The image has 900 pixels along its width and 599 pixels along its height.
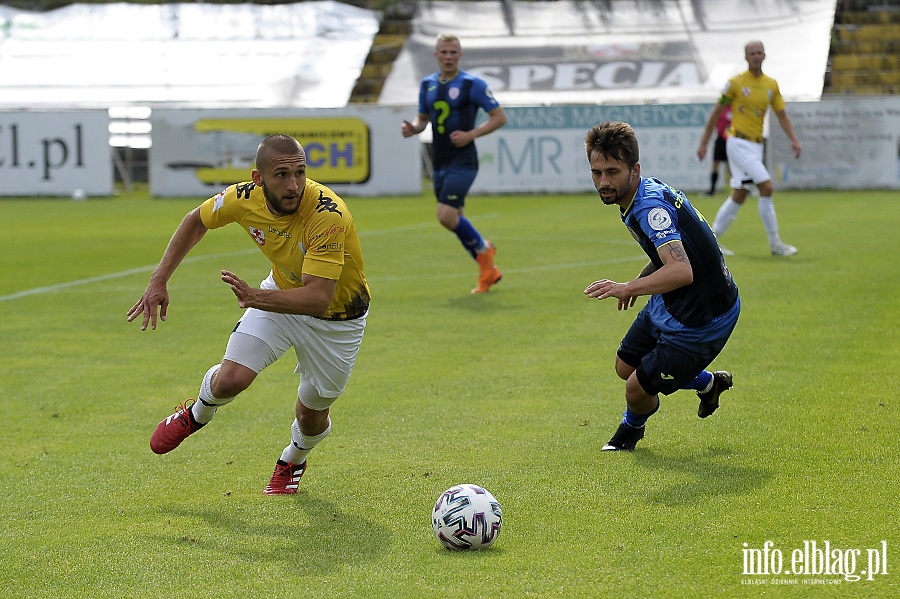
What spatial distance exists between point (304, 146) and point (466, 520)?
22.2m

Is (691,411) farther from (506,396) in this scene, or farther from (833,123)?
(833,123)

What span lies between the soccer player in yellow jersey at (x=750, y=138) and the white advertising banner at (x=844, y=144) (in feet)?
39.0

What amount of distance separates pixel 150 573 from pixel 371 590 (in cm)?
87

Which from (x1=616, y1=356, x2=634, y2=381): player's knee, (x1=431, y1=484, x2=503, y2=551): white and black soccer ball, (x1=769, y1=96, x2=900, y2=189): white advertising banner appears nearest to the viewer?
(x1=431, y1=484, x2=503, y2=551): white and black soccer ball

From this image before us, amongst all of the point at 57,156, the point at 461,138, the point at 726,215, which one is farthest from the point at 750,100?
the point at 57,156

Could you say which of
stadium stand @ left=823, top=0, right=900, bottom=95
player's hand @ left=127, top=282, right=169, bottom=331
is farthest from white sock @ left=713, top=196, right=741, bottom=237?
stadium stand @ left=823, top=0, right=900, bottom=95

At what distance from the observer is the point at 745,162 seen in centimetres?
1412

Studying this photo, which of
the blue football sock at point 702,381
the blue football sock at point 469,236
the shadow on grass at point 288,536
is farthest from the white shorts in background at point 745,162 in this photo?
the shadow on grass at point 288,536

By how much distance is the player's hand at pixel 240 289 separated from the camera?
4824 mm

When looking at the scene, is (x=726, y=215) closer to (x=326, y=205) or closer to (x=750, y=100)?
(x=750, y=100)

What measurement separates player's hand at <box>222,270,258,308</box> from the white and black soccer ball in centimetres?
112

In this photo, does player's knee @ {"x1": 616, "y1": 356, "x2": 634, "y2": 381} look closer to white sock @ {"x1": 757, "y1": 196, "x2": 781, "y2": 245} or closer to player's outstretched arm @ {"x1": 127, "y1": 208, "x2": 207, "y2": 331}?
player's outstretched arm @ {"x1": 127, "y1": 208, "x2": 207, "y2": 331}

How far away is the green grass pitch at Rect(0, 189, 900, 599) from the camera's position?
14.9 ft

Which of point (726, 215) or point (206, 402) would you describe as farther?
point (726, 215)
